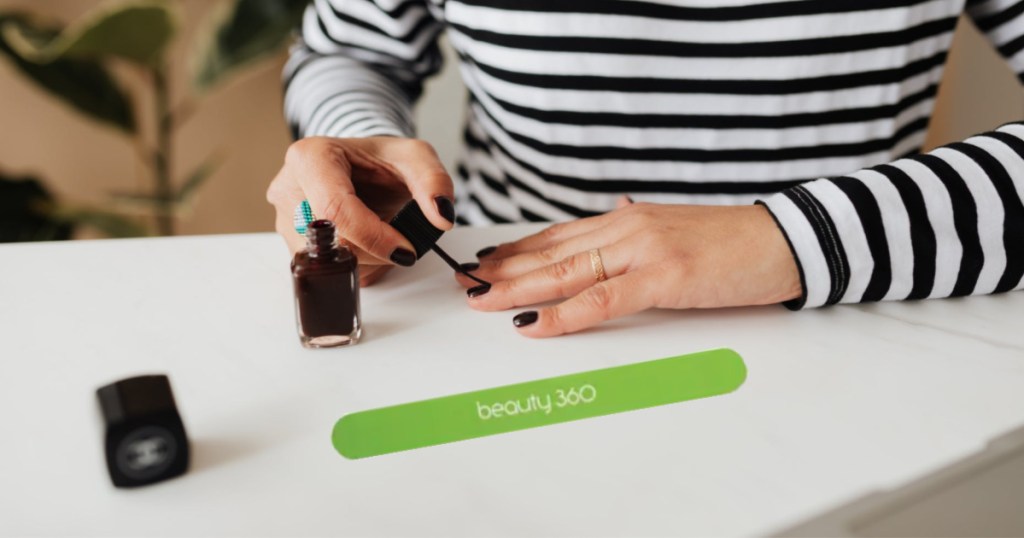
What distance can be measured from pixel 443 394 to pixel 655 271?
22cm

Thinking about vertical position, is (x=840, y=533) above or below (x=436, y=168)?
below

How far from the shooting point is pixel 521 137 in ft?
3.50

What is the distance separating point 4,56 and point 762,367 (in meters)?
1.90

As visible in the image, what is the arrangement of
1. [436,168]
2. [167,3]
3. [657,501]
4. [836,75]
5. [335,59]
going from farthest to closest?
[167,3], [335,59], [836,75], [436,168], [657,501]

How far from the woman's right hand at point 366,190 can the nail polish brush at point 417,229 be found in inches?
0.4

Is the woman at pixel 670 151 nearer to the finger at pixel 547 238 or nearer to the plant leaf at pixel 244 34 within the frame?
the finger at pixel 547 238

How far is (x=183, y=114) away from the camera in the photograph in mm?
2145

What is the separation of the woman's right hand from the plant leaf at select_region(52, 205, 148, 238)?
136 centimetres

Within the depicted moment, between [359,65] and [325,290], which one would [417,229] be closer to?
[325,290]

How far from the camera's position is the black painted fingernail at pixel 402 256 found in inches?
28.2

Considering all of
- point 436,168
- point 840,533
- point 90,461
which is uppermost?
point 436,168

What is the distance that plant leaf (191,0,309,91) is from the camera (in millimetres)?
1907

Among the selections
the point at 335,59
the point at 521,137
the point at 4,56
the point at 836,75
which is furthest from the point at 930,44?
the point at 4,56

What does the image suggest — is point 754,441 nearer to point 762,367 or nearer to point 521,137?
point 762,367
